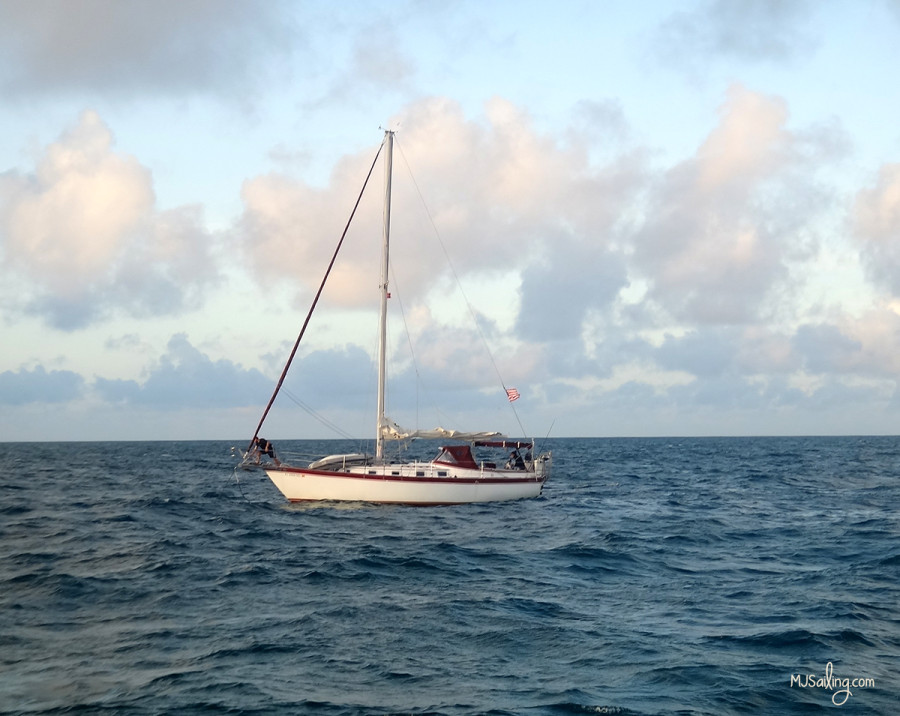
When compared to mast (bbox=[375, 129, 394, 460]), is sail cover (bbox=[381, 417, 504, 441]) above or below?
below

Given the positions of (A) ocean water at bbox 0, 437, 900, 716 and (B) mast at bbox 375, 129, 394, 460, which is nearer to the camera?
(A) ocean water at bbox 0, 437, 900, 716

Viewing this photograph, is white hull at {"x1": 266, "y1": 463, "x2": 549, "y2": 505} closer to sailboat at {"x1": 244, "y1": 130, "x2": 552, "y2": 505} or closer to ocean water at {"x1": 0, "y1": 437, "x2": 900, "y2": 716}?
sailboat at {"x1": 244, "y1": 130, "x2": 552, "y2": 505}

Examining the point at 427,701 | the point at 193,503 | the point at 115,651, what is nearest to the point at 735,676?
the point at 427,701

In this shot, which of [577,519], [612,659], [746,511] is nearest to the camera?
[612,659]

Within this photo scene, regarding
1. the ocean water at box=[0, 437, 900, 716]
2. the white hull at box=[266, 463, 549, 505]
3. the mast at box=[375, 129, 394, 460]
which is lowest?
the ocean water at box=[0, 437, 900, 716]

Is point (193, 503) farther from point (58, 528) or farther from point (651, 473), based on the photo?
point (651, 473)

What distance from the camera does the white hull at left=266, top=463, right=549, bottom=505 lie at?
38.8 metres

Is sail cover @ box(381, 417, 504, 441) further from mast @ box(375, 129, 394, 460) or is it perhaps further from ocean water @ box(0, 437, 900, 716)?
ocean water @ box(0, 437, 900, 716)

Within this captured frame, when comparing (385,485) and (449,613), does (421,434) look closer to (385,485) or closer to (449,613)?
(385,485)

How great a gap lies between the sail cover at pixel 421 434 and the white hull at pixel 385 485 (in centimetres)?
183

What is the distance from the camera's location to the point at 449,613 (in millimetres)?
18250

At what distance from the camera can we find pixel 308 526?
33.4 meters

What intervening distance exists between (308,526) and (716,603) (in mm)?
18882

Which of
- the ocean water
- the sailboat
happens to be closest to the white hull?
the sailboat
